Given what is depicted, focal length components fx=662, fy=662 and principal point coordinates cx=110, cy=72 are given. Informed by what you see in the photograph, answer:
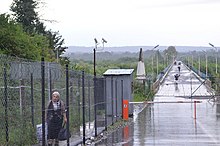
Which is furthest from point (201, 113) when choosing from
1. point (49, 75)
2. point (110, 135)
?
point (49, 75)

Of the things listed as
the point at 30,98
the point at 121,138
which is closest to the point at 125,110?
the point at 121,138

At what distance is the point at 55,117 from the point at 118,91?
16.1 m

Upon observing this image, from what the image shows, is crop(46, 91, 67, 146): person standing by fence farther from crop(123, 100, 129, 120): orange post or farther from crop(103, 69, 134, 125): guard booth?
crop(123, 100, 129, 120): orange post

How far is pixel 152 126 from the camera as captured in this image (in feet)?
88.7

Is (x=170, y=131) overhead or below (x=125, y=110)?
below

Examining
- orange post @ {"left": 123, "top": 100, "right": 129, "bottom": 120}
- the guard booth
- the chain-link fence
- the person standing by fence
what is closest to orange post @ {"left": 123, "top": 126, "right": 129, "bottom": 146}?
the chain-link fence

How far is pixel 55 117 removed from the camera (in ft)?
52.7

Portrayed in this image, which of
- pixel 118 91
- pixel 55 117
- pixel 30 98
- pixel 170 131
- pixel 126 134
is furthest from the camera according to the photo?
pixel 118 91

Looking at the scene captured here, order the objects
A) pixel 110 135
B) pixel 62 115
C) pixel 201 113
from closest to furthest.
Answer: pixel 62 115 < pixel 110 135 < pixel 201 113

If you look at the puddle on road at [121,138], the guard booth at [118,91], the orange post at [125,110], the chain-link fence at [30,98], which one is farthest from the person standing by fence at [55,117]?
the orange post at [125,110]

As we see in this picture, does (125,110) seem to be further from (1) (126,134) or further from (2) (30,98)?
(2) (30,98)

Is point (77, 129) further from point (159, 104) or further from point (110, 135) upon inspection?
point (159, 104)

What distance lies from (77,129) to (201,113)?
1597cm

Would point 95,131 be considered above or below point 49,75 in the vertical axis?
below
